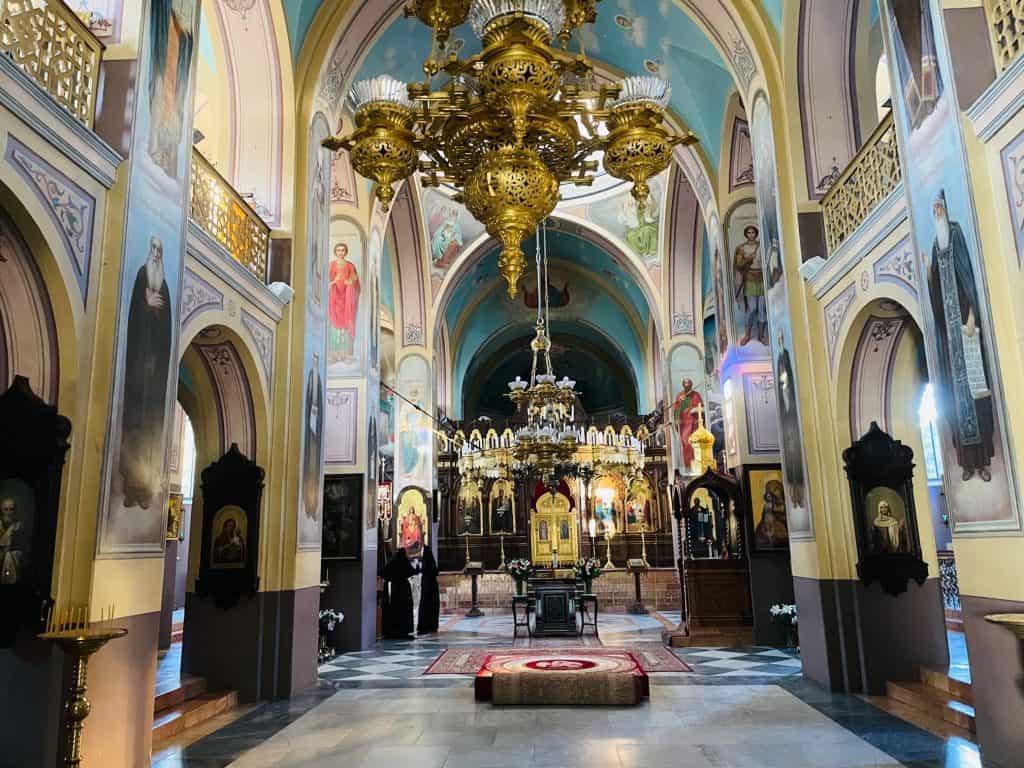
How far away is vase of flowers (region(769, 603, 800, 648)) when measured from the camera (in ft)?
31.8

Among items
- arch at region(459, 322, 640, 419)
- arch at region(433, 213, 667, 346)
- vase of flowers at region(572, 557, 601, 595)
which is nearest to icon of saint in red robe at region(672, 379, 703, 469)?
arch at region(433, 213, 667, 346)

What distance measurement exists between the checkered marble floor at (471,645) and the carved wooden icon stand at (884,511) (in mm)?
1760

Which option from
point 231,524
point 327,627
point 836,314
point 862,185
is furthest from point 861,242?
point 327,627

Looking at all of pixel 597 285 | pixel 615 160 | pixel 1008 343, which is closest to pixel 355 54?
pixel 615 160

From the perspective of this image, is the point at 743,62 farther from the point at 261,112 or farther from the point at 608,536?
the point at 608,536

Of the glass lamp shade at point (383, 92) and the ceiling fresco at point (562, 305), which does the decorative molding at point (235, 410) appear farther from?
the ceiling fresco at point (562, 305)

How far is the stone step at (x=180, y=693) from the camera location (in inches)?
253

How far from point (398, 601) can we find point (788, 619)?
19.1 ft

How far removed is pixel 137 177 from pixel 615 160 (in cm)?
321

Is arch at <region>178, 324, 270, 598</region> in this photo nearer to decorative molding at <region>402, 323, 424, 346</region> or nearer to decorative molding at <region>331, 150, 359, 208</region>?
decorative molding at <region>331, 150, 359, 208</region>

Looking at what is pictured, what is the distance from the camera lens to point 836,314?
288 inches

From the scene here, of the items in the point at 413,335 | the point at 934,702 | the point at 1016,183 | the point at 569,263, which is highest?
the point at 569,263

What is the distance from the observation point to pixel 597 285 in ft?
73.7

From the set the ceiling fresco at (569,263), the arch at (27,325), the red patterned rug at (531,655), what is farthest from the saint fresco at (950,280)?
the ceiling fresco at (569,263)
